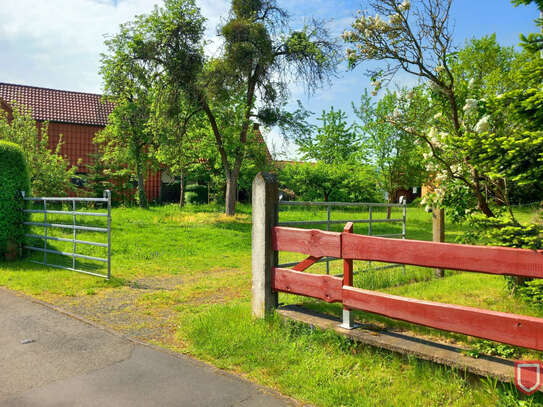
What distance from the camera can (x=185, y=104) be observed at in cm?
1998

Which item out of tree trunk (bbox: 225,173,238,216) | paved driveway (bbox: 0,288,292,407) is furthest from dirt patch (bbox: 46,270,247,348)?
tree trunk (bbox: 225,173,238,216)

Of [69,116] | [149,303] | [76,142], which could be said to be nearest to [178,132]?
[76,142]

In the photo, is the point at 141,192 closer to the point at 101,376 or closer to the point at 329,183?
the point at 329,183

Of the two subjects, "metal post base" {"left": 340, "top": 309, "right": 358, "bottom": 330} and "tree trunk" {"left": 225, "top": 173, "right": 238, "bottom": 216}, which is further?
"tree trunk" {"left": 225, "top": 173, "right": 238, "bottom": 216}

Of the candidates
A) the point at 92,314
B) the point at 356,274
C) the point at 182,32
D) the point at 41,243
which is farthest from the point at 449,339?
the point at 182,32

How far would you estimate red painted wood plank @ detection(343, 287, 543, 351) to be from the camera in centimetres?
284

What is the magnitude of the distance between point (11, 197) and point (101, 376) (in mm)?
7580

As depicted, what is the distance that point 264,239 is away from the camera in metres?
4.70

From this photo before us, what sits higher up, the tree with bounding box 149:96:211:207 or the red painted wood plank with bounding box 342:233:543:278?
the tree with bounding box 149:96:211:207

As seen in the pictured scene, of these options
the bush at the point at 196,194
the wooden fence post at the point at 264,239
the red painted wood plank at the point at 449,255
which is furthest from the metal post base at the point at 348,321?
the bush at the point at 196,194

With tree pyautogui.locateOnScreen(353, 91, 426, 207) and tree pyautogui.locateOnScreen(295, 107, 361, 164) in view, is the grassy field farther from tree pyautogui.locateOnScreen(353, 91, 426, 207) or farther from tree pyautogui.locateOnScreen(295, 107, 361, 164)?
tree pyautogui.locateOnScreen(295, 107, 361, 164)

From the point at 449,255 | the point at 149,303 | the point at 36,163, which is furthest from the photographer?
the point at 36,163

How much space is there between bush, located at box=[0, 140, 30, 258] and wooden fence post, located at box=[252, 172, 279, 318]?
24.7 ft

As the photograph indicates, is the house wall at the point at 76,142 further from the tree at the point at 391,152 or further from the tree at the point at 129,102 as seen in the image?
the tree at the point at 391,152
